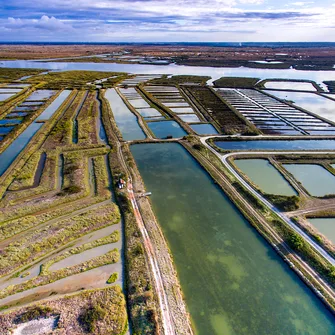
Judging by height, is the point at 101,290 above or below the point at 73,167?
below

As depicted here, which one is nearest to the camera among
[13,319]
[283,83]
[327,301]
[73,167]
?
[13,319]

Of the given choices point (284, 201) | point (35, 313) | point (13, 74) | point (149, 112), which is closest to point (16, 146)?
point (149, 112)

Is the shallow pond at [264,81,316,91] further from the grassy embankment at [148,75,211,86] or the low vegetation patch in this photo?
the low vegetation patch

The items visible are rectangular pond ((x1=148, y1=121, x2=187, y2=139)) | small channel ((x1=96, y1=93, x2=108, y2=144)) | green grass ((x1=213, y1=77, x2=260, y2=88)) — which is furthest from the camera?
green grass ((x1=213, y1=77, x2=260, y2=88))

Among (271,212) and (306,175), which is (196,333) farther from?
(306,175)

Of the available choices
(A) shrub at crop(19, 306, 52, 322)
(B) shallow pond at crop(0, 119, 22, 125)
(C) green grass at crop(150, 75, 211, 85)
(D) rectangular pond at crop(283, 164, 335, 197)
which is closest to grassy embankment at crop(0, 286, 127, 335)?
(A) shrub at crop(19, 306, 52, 322)

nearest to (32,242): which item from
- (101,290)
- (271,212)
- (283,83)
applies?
(101,290)

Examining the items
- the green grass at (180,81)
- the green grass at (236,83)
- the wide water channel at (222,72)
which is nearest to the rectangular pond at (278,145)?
the green grass at (236,83)
